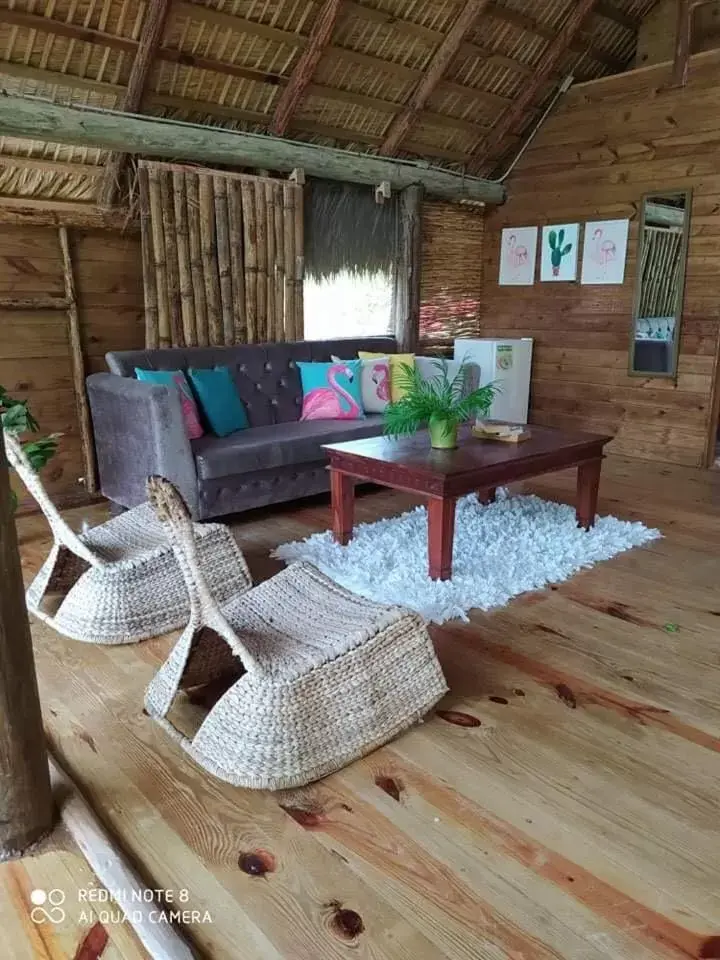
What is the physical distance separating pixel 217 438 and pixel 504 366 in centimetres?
268

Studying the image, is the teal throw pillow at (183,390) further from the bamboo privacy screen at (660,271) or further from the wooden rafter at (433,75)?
the bamboo privacy screen at (660,271)

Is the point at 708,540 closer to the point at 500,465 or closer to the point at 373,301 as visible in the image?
the point at 500,465

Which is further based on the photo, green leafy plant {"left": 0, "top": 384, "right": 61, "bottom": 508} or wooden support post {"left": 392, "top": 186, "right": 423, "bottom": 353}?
wooden support post {"left": 392, "top": 186, "right": 423, "bottom": 353}

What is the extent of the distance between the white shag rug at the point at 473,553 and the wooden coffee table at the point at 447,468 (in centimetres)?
11

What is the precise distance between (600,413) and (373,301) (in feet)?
6.32

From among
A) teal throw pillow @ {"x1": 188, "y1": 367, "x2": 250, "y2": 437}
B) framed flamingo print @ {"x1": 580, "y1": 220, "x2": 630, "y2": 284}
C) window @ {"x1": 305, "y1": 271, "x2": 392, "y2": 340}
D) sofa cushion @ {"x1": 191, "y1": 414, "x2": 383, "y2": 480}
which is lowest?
sofa cushion @ {"x1": 191, "y1": 414, "x2": 383, "y2": 480}

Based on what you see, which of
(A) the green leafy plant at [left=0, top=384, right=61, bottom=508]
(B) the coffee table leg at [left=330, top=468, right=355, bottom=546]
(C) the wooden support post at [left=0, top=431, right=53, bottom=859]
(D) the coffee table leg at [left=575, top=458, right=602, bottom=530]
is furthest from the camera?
(D) the coffee table leg at [left=575, top=458, right=602, bottom=530]

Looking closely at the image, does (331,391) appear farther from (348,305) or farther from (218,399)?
(348,305)

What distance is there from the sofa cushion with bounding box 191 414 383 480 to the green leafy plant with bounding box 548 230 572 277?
7.94 ft

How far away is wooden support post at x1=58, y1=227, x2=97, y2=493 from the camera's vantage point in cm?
394

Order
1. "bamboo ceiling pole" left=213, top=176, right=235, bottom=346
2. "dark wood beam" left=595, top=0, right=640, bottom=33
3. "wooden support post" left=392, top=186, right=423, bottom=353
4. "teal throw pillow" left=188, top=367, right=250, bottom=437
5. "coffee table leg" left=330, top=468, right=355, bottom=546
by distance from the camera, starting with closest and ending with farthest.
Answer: "coffee table leg" left=330, top=468, right=355, bottom=546 < "teal throw pillow" left=188, top=367, right=250, bottom=437 < "bamboo ceiling pole" left=213, top=176, right=235, bottom=346 < "dark wood beam" left=595, top=0, right=640, bottom=33 < "wooden support post" left=392, top=186, right=423, bottom=353

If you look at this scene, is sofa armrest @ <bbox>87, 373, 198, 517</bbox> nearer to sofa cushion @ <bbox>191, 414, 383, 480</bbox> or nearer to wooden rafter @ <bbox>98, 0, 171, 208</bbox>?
sofa cushion @ <bbox>191, 414, 383, 480</bbox>

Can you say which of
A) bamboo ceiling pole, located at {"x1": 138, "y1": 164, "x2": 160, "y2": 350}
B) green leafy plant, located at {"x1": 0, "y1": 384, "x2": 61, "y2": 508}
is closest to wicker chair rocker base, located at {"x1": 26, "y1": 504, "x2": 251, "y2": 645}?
green leafy plant, located at {"x1": 0, "y1": 384, "x2": 61, "y2": 508}

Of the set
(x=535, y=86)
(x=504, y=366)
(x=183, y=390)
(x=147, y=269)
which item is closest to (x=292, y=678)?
(x=183, y=390)
